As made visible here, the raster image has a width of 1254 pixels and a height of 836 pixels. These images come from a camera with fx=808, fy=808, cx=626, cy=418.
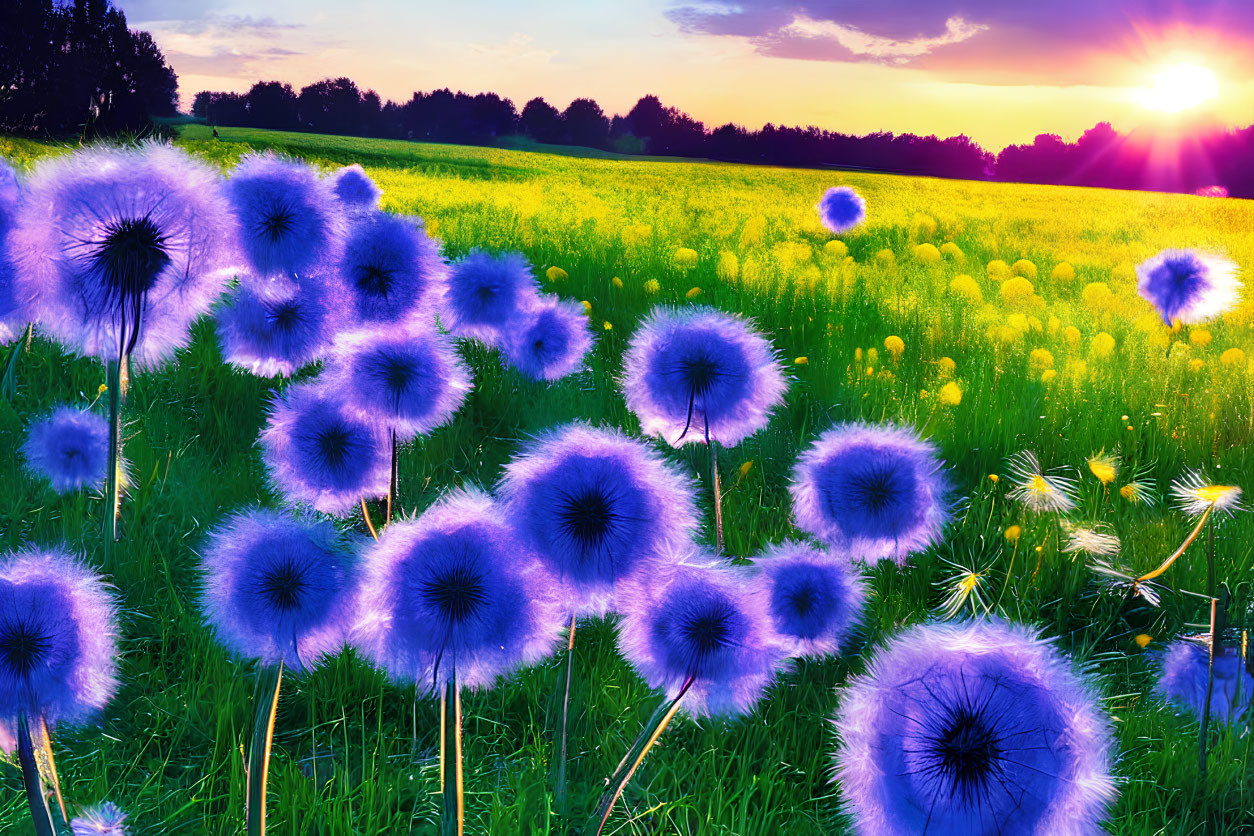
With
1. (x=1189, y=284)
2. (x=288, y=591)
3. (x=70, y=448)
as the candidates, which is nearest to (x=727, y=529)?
(x=288, y=591)

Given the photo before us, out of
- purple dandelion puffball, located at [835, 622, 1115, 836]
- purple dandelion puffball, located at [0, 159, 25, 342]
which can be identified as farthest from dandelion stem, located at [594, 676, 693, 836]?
purple dandelion puffball, located at [0, 159, 25, 342]

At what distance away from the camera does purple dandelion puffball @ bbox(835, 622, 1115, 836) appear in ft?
3.01

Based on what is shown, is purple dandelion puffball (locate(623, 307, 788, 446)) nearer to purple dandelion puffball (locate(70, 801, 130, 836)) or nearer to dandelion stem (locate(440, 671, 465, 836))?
dandelion stem (locate(440, 671, 465, 836))

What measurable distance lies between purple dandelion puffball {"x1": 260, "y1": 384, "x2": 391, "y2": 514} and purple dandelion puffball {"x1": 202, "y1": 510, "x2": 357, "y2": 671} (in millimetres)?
500

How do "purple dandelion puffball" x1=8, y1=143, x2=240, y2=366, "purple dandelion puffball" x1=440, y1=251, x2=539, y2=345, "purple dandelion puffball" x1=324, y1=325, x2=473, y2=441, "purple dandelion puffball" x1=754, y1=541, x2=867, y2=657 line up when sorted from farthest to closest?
1. "purple dandelion puffball" x1=440, y1=251, x2=539, y2=345
2. "purple dandelion puffball" x1=754, y1=541, x2=867, y2=657
3. "purple dandelion puffball" x1=324, y1=325, x2=473, y2=441
4. "purple dandelion puffball" x1=8, y1=143, x2=240, y2=366

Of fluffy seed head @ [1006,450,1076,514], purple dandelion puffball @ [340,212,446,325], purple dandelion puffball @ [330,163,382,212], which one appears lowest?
fluffy seed head @ [1006,450,1076,514]

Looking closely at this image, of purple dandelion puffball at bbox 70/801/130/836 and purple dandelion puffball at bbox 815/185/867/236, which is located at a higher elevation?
purple dandelion puffball at bbox 815/185/867/236

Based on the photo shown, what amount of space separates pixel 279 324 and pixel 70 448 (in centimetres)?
133

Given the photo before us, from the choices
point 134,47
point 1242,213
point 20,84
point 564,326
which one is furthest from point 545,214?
point 134,47

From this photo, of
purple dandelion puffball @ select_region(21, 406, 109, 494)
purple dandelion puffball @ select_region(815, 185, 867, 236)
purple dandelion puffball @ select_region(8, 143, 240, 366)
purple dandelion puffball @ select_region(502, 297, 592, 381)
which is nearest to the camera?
purple dandelion puffball @ select_region(8, 143, 240, 366)

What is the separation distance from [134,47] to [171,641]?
137 ft

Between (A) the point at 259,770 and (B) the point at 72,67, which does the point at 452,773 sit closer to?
(A) the point at 259,770

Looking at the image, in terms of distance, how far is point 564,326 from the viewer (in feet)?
10.7

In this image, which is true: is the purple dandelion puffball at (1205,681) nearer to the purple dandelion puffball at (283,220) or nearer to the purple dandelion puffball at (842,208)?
the purple dandelion puffball at (283,220)
